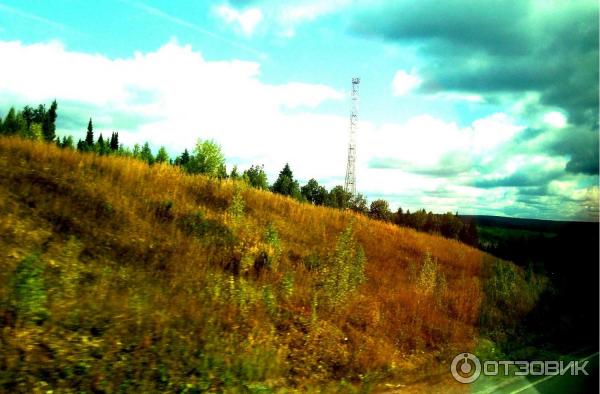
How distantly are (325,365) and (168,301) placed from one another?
10.4 feet

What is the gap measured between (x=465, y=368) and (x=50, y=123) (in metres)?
103

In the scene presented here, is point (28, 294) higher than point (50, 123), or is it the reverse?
point (50, 123)

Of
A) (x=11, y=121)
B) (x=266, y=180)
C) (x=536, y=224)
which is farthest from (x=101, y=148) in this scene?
(x=536, y=224)

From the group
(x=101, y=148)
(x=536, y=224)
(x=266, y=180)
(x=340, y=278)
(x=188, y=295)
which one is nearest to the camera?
(x=188, y=295)

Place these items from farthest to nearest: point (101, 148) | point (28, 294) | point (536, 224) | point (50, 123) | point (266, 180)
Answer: point (50, 123) → point (101, 148) → point (266, 180) → point (536, 224) → point (28, 294)

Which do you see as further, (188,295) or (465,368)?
(465,368)

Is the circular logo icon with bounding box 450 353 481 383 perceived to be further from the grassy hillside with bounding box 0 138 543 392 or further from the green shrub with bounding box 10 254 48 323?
the green shrub with bounding box 10 254 48 323

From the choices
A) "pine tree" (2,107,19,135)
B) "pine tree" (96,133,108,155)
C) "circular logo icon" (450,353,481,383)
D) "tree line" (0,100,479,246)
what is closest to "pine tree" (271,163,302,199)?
"tree line" (0,100,479,246)

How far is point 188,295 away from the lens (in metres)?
8.77

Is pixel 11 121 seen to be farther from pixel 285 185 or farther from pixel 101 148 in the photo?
pixel 285 185

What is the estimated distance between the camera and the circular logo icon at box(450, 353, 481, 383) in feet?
29.9

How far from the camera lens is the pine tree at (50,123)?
89312 mm

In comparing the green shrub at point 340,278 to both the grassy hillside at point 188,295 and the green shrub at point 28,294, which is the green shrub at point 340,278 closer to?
the grassy hillside at point 188,295

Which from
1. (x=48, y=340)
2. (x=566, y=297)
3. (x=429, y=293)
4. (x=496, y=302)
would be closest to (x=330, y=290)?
(x=429, y=293)
